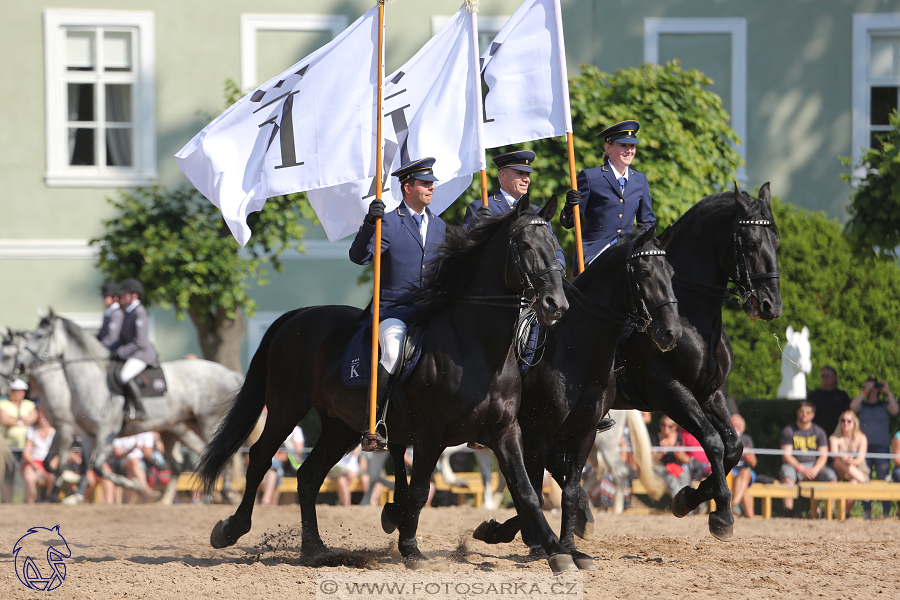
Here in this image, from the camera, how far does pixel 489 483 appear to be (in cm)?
1216

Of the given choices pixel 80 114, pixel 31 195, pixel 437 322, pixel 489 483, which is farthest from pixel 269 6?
pixel 437 322

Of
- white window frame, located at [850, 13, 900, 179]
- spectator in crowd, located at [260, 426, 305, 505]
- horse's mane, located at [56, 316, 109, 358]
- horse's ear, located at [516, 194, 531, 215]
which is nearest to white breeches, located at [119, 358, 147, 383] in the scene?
horse's mane, located at [56, 316, 109, 358]

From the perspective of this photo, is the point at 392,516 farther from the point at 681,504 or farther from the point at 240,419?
the point at 681,504

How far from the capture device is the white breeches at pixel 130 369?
40.7 ft

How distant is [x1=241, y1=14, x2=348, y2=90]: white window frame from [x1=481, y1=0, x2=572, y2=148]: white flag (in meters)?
9.82

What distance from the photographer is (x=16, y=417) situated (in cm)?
1342

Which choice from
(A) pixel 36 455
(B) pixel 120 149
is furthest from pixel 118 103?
(A) pixel 36 455

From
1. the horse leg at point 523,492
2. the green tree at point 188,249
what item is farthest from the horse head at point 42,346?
the horse leg at point 523,492

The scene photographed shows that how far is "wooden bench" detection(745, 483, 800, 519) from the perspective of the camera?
37.9 feet

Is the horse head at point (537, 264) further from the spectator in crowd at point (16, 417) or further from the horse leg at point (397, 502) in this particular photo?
the spectator in crowd at point (16, 417)

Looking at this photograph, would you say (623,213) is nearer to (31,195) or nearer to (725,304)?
(725,304)

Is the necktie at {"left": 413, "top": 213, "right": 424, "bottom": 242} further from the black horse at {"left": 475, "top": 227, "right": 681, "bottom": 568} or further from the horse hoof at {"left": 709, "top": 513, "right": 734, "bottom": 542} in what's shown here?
the horse hoof at {"left": 709, "top": 513, "right": 734, "bottom": 542}

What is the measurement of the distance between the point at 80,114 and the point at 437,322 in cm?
1306

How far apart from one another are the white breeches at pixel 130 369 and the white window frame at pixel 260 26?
259 inches
